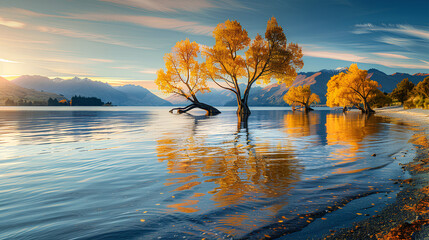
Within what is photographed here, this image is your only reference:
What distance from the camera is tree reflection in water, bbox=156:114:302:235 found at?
15.4 ft

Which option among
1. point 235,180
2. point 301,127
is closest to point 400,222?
point 235,180

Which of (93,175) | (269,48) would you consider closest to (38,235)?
(93,175)

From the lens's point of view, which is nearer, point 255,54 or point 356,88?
point 255,54

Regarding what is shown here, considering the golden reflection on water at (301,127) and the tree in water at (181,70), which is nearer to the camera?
the golden reflection on water at (301,127)

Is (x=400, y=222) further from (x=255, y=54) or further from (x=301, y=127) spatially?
(x=255, y=54)

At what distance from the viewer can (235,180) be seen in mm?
6828

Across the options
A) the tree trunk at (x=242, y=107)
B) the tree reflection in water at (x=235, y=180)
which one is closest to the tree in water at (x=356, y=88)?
the tree trunk at (x=242, y=107)

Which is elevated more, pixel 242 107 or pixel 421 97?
pixel 421 97

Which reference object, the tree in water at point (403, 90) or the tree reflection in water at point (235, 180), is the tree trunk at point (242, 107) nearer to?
the tree reflection in water at point (235, 180)

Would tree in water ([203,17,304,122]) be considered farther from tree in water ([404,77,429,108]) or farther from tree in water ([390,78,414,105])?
tree in water ([390,78,414,105])

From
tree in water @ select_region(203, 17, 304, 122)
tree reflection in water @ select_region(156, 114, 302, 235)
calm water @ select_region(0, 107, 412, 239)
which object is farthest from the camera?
tree in water @ select_region(203, 17, 304, 122)

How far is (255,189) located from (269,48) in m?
41.9

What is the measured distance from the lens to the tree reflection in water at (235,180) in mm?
4703

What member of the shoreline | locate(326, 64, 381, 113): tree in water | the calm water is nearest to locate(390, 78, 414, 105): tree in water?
locate(326, 64, 381, 113): tree in water
